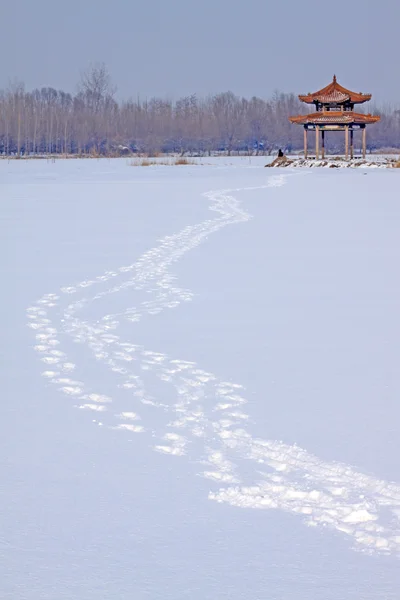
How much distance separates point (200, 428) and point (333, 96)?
104 feet

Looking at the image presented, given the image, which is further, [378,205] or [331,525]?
[378,205]

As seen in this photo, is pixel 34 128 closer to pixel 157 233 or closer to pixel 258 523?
pixel 157 233

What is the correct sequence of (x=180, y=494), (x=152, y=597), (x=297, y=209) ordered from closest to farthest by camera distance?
1. (x=152, y=597)
2. (x=180, y=494)
3. (x=297, y=209)

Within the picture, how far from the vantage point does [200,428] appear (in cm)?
354

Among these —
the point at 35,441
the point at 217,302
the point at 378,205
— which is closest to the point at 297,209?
the point at 378,205

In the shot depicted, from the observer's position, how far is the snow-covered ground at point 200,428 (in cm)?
242

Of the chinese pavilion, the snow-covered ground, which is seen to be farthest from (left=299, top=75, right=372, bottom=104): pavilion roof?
the snow-covered ground

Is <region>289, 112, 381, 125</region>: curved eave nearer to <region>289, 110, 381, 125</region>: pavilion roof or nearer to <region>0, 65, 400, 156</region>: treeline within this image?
<region>289, 110, 381, 125</region>: pavilion roof

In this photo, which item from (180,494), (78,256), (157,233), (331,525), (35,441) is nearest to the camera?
(331,525)

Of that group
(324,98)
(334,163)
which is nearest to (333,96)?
(324,98)

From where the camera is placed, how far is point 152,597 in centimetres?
224

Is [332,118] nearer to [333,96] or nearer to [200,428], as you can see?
[333,96]

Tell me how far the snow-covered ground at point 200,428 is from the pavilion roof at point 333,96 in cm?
2608

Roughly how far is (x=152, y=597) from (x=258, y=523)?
0.53 meters
